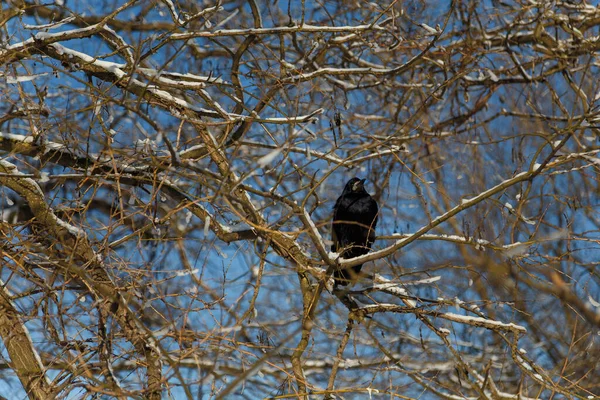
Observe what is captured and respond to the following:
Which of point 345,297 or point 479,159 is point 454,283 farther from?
point 479,159

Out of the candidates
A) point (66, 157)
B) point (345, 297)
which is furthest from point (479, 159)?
point (66, 157)

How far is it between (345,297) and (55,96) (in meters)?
2.71

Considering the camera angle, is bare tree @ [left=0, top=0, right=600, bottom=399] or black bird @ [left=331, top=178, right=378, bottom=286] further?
black bird @ [left=331, top=178, right=378, bottom=286]

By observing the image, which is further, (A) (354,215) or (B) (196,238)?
(A) (354,215)

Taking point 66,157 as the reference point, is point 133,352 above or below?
below

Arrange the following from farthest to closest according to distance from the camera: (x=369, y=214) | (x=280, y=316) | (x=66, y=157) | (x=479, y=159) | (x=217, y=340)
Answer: (x=479, y=159), (x=280, y=316), (x=369, y=214), (x=66, y=157), (x=217, y=340)

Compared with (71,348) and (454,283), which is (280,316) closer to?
(454,283)

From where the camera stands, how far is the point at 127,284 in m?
3.44

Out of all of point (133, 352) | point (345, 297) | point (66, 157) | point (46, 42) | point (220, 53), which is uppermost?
point (220, 53)

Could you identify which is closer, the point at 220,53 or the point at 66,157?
the point at 66,157

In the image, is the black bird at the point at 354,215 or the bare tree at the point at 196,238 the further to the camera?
the black bird at the point at 354,215

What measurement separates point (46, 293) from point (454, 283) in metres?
3.66

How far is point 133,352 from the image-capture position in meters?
3.32

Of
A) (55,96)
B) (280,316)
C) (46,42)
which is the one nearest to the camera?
(46,42)
